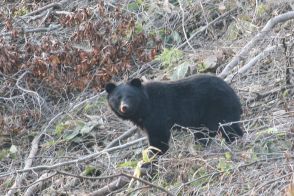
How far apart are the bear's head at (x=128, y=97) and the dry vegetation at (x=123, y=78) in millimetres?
466

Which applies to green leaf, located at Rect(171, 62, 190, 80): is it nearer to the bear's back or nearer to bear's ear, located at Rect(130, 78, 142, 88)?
the bear's back

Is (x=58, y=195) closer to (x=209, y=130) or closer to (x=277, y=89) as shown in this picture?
(x=209, y=130)

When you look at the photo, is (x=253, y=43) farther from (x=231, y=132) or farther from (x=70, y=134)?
(x=70, y=134)

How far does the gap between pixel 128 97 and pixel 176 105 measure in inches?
22.3

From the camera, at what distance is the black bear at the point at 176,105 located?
871cm

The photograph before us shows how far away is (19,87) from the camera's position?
11133 mm

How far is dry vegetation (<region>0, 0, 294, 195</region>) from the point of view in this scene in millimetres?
8133

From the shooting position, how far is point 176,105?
8.92 meters

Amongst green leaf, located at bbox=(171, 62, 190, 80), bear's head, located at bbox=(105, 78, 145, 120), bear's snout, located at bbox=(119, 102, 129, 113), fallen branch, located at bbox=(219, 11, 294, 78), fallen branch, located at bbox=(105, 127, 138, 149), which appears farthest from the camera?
green leaf, located at bbox=(171, 62, 190, 80)

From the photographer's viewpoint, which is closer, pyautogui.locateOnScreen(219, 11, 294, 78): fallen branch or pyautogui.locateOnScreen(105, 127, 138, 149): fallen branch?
pyautogui.locateOnScreen(105, 127, 138, 149): fallen branch

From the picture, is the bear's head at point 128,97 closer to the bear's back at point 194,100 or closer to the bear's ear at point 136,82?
the bear's ear at point 136,82

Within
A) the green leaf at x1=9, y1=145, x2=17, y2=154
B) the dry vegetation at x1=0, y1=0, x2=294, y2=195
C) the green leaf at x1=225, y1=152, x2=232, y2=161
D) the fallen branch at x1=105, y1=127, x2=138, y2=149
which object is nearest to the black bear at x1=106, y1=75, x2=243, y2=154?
the dry vegetation at x1=0, y1=0, x2=294, y2=195

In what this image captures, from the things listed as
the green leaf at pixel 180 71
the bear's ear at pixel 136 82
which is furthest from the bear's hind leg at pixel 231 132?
the green leaf at pixel 180 71

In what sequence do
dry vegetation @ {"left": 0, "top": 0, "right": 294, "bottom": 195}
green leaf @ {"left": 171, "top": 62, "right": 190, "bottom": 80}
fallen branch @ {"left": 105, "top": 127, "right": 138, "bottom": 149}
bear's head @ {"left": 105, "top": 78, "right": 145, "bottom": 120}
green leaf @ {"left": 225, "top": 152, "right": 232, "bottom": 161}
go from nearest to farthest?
green leaf @ {"left": 225, "top": 152, "right": 232, "bottom": 161}
dry vegetation @ {"left": 0, "top": 0, "right": 294, "bottom": 195}
bear's head @ {"left": 105, "top": 78, "right": 145, "bottom": 120}
fallen branch @ {"left": 105, "top": 127, "right": 138, "bottom": 149}
green leaf @ {"left": 171, "top": 62, "right": 190, "bottom": 80}
